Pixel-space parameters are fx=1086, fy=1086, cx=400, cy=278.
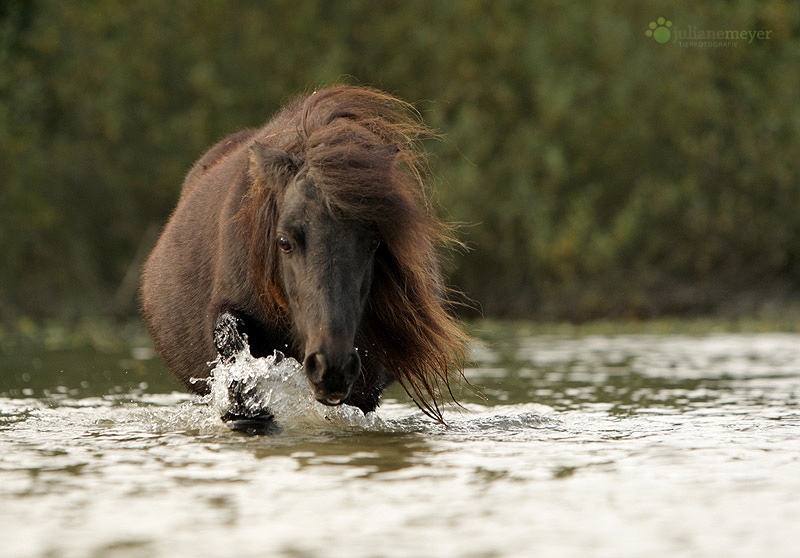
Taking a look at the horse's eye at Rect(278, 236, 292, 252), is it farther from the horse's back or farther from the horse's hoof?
the horse's hoof

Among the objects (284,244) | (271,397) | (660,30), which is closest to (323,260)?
(284,244)

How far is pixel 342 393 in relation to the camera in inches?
173

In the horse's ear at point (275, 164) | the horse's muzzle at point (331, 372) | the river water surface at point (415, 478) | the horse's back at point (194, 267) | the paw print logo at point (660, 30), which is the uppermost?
the paw print logo at point (660, 30)

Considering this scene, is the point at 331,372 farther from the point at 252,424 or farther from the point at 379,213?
the point at 252,424

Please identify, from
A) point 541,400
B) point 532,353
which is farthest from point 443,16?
point 541,400

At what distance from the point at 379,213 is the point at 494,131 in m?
12.9

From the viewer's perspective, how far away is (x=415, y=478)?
4.07 m

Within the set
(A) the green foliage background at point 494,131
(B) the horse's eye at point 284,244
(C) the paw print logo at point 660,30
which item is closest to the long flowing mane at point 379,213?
(B) the horse's eye at point 284,244

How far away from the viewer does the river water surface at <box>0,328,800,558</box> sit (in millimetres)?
3184

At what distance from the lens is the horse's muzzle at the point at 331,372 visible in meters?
4.34

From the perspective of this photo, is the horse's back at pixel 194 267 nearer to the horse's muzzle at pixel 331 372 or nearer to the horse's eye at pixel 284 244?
the horse's eye at pixel 284 244

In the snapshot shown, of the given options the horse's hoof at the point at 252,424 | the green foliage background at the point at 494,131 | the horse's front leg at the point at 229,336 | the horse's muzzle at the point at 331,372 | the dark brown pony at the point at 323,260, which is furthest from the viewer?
the green foliage background at the point at 494,131

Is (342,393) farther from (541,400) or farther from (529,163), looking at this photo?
(529,163)

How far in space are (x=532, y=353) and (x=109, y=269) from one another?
30.4 ft
